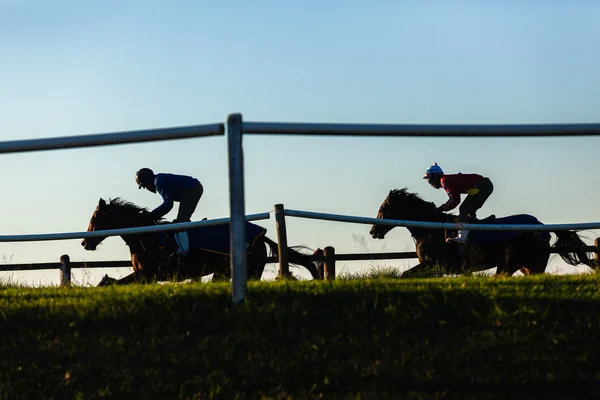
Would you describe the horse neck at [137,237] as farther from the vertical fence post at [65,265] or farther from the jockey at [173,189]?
the vertical fence post at [65,265]

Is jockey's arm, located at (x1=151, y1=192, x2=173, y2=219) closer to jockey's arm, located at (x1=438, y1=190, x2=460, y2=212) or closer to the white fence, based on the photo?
jockey's arm, located at (x1=438, y1=190, x2=460, y2=212)

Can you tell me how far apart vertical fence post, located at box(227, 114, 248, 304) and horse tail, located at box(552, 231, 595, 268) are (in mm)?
11964

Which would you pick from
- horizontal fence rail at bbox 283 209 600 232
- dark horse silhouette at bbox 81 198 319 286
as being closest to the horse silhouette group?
dark horse silhouette at bbox 81 198 319 286

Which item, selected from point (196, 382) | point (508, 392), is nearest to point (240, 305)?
point (196, 382)

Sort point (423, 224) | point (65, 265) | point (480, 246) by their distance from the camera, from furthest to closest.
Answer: point (65, 265) → point (480, 246) → point (423, 224)

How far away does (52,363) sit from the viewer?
5223mm

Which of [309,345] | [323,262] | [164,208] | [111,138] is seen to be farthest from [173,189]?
[309,345]

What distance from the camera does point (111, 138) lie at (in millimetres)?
5941

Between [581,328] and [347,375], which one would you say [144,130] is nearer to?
[347,375]

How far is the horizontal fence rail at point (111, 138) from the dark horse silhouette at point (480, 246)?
1037cm

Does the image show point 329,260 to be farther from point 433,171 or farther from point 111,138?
point 111,138

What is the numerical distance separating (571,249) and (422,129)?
11551 millimetres

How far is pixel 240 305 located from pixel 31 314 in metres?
1.28

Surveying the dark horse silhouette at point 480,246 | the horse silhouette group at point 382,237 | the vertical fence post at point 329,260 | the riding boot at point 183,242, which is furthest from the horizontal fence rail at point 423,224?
the vertical fence post at point 329,260
